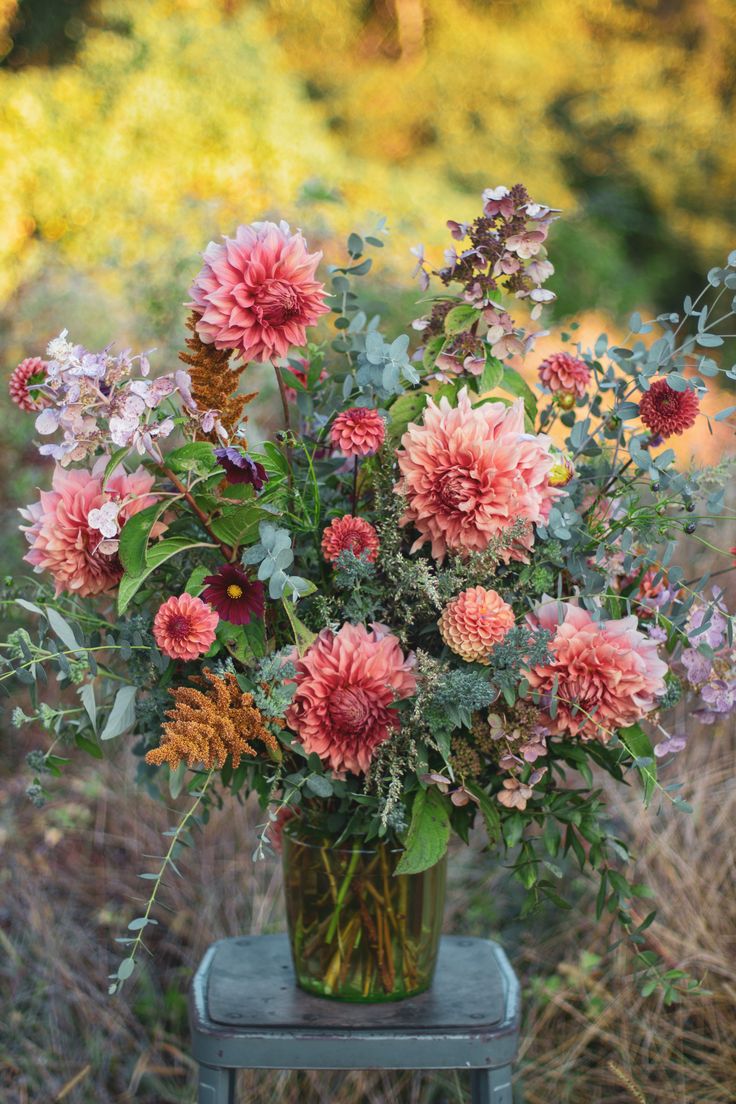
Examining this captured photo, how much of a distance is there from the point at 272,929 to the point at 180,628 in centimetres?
124

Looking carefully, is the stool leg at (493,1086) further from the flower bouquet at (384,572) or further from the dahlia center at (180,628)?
the dahlia center at (180,628)

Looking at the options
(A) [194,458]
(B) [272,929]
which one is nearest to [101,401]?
(A) [194,458]

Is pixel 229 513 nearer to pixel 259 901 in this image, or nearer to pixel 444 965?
pixel 444 965

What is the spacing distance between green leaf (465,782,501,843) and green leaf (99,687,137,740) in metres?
0.30

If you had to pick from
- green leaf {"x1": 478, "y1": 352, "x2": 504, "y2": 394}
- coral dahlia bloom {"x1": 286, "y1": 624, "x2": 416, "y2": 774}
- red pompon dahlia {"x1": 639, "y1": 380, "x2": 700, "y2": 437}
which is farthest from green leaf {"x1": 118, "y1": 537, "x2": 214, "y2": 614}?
red pompon dahlia {"x1": 639, "y1": 380, "x2": 700, "y2": 437}

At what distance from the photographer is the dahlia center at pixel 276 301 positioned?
88 cm

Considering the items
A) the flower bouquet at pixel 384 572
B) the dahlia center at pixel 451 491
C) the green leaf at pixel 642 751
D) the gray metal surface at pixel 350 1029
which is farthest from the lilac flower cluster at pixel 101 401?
the gray metal surface at pixel 350 1029

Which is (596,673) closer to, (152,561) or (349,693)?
(349,693)

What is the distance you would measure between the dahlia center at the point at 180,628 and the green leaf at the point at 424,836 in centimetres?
25

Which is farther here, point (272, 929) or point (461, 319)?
point (272, 929)

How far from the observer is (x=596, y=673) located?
90cm

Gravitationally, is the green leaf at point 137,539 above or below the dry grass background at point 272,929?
above

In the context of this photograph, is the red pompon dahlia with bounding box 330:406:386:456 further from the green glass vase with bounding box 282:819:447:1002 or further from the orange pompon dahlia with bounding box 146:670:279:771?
the green glass vase with bounding box 282:819:447:1002

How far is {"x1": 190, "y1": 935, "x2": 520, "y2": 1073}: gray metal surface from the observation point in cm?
104
